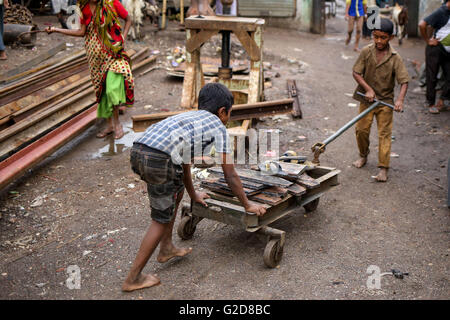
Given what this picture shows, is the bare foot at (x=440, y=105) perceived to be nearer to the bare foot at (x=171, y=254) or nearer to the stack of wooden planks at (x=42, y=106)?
the stack of wooden planks at (x=42, y=106)

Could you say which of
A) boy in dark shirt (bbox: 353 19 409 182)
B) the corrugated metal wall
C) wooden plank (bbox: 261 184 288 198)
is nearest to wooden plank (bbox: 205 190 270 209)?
wooden plank (bbox: 261 184 288 198)

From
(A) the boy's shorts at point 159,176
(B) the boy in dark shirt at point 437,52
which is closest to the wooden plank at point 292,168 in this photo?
(A) the boy's shorts at point 159,176

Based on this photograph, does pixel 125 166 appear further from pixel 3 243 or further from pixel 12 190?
pixel 3 243

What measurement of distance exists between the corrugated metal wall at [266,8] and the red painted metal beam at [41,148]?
9045 millimetres

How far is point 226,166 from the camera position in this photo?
319 centimetres

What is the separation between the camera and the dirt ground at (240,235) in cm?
338

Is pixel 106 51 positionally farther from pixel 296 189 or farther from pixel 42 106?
pixel 296 189

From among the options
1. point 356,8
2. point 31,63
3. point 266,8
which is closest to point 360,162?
point 31,63

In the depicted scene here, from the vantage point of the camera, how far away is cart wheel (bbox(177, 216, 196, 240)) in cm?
393

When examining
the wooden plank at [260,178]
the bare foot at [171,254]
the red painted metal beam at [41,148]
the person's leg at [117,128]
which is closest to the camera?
the bare foot at [171,254]

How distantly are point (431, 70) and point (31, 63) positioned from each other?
23.2ft

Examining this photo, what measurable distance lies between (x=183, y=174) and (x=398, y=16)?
1172 cm

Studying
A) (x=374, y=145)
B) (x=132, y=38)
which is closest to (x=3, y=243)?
(x=374, y=145)

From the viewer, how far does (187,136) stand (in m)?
3.13
